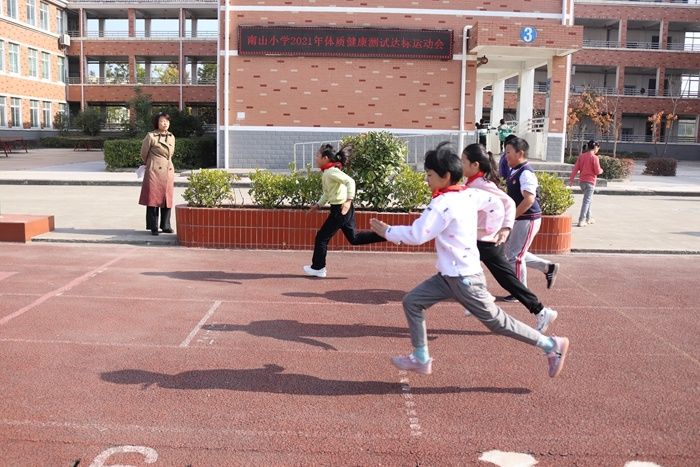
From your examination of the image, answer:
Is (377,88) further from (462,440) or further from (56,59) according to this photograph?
(56,59)

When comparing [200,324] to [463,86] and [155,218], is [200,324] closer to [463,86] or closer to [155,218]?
[155,218]

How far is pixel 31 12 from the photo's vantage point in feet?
153

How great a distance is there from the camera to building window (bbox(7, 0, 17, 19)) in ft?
145

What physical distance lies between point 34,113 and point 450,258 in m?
50.5

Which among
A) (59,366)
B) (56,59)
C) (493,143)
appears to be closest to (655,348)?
(59,366)

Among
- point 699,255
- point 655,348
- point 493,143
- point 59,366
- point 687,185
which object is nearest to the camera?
point 59,366

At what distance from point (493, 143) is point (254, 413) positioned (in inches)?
966

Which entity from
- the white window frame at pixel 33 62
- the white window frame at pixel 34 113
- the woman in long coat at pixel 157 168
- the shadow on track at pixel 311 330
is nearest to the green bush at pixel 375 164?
the woman in long coat at pixel 157 168

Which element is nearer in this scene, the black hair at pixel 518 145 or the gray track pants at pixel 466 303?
the gray track pants at pixel 466 303

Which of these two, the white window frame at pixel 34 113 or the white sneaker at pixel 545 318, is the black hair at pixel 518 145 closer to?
the white sneaker at pixel 545 318

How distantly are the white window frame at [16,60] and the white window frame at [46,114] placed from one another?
4269mm

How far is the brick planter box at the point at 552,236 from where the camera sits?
401 inches

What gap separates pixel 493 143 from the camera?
90.2 ft

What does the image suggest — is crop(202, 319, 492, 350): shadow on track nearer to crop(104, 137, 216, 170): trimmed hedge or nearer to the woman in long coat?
the woman in long coat
